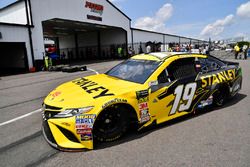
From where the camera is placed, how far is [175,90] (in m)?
3.75

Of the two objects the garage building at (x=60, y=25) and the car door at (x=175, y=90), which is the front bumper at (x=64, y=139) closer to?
the car door at (x=175, y=90)

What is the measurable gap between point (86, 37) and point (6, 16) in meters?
17.6

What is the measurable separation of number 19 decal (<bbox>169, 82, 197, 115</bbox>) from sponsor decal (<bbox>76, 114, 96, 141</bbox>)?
1.70 m

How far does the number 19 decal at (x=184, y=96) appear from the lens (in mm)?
3801

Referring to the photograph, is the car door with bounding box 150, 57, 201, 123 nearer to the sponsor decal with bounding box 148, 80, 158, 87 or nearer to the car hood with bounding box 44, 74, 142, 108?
the sponsor decal with bounding box 148, 80, 158, 87

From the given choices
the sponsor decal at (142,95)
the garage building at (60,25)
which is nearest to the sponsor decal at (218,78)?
the sponsor decal at (142,95)

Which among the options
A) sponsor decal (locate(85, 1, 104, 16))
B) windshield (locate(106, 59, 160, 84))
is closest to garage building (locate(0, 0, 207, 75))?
sponsor decal (locate(85, 1, 104, 16))

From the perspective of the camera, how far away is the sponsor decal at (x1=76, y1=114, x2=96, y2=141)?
283cm

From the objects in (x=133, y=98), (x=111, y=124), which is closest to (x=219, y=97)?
(x=133, y=98)

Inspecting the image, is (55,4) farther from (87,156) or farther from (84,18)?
(87,156)

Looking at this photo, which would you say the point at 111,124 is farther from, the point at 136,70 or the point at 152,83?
the point at 136,70

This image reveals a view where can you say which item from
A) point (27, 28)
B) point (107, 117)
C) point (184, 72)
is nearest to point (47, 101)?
point (107, 117)

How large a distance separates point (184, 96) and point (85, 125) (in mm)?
2159

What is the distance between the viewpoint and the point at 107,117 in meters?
3.12
